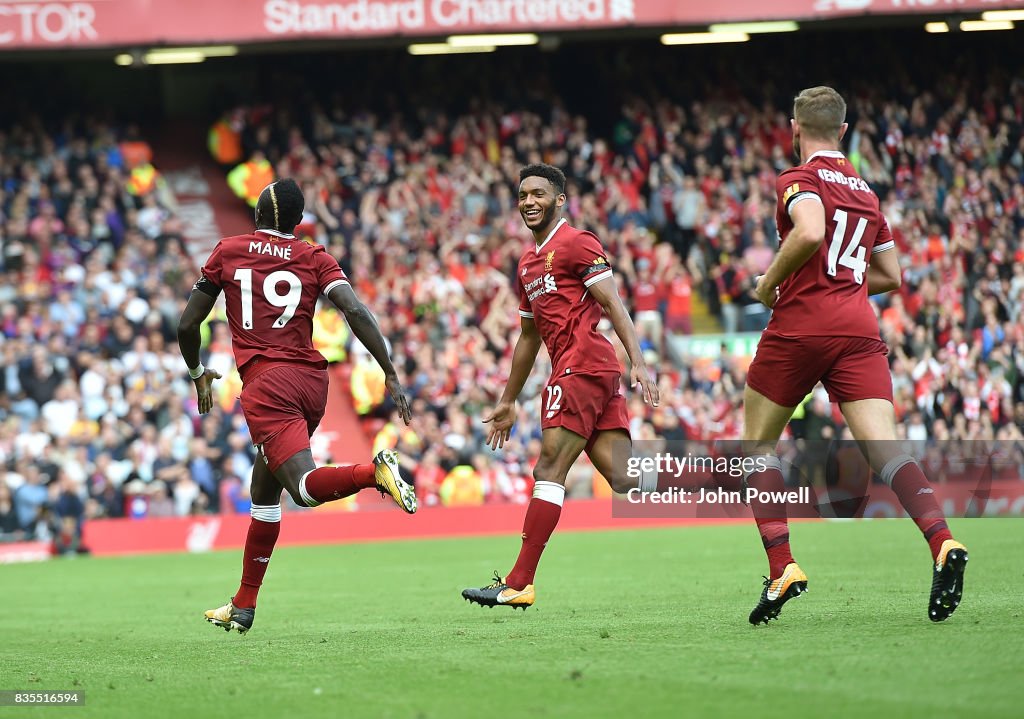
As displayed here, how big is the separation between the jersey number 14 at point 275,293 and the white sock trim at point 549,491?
1.68 m

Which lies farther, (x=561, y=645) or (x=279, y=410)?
(x=279, y=410)

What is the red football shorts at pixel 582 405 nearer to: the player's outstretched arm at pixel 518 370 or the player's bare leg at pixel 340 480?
the player's outstretched arm at pixel 518 370

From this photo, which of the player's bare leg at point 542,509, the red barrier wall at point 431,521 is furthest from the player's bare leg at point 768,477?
the red barrier wall at point 431,521

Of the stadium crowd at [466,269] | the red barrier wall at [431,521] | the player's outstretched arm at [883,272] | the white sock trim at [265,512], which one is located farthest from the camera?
the stadium crowd at [466,269]

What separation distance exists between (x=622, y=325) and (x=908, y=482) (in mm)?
1802

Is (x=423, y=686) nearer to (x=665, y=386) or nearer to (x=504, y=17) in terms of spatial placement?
(x=665, y=386)

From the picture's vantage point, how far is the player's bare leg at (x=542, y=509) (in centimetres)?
776

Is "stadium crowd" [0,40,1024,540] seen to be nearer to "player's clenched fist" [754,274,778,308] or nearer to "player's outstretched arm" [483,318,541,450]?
"player's outstretched arm" [483,318,541,450]

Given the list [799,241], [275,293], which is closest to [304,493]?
[275,293]

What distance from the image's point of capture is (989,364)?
22.1 m

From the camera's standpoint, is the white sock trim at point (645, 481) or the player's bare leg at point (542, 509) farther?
the white sock trim at point (645, 481)

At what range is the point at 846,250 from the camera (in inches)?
285

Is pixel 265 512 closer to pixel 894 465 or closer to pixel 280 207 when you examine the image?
pixel 280 207

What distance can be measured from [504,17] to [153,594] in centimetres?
1439
